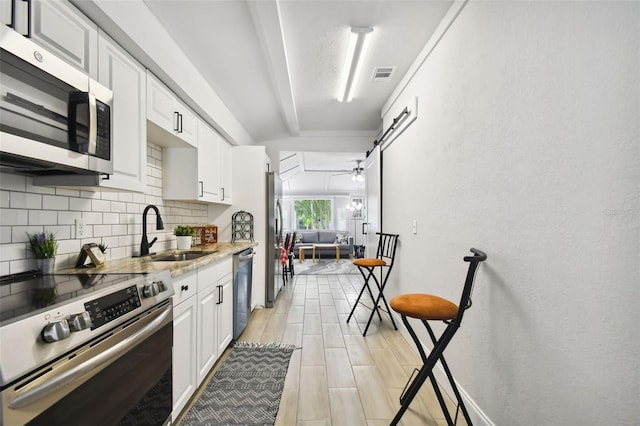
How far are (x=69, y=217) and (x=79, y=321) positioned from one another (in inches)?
40.2

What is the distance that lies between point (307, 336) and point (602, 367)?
235 centimetres

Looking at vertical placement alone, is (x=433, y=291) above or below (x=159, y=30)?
below

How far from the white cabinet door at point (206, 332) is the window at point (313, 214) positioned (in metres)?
9.53

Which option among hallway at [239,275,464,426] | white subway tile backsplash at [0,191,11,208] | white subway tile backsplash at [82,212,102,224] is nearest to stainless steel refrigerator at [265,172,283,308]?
hallway at [239,275,464,426]

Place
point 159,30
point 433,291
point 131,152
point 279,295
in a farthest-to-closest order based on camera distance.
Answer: point 279,295 → point 433,291 → point 159,30 → point 131,152

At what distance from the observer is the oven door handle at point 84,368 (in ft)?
2.45

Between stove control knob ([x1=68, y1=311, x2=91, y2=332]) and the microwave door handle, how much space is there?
780mm

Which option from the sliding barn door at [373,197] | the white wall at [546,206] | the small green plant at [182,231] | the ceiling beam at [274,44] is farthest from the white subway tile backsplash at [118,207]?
the sliding barn door at [373,197]

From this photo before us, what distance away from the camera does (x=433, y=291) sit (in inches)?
86.6

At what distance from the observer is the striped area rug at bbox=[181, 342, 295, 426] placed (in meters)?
1.70

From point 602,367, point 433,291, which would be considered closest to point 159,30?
point 433,291

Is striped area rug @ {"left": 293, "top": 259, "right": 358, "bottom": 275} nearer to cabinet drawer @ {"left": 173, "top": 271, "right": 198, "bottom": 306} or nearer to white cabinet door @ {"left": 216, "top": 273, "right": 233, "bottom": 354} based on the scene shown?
white cabinet door @ {"left": 216, "top": 273, "right": 233, "bottom": 354}

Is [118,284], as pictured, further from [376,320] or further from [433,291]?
[376,320]

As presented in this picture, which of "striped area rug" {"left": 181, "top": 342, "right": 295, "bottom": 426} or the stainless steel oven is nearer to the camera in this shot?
the stainless steel oven
